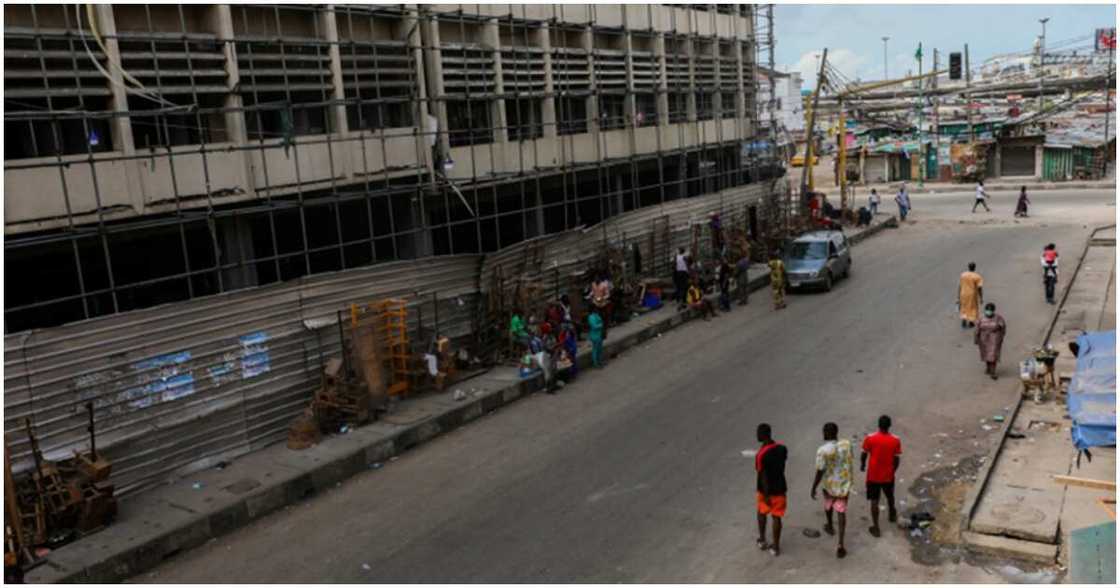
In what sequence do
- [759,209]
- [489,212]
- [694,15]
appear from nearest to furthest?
[489,212]
[694,15]
[759,209]

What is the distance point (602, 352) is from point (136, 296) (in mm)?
8211

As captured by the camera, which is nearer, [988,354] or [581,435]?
[581,435]

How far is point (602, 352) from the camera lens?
1750cm

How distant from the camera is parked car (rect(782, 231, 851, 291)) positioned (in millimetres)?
22844

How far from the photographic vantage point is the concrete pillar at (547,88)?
20.2 m

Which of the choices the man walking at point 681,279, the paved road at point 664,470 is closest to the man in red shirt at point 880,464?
the paved road at point 664,470

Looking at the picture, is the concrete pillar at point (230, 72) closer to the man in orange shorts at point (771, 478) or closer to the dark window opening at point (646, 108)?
the man in orange shorts at point (771, 478)

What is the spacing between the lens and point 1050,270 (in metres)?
19.8

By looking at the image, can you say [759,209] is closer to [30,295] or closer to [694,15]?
[694,15]

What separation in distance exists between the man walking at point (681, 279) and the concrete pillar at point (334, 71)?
9151 millimetres

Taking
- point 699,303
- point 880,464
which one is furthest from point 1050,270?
point 880,464

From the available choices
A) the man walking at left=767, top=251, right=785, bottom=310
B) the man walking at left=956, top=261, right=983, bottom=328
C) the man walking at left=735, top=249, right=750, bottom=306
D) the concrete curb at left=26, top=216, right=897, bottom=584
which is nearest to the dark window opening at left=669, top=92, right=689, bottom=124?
the man walking at left=735, top=249, right=750, bottom=306

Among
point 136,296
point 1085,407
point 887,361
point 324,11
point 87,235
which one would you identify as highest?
point 324,11

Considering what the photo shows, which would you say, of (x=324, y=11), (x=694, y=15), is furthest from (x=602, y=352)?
(x=694, y=15)
